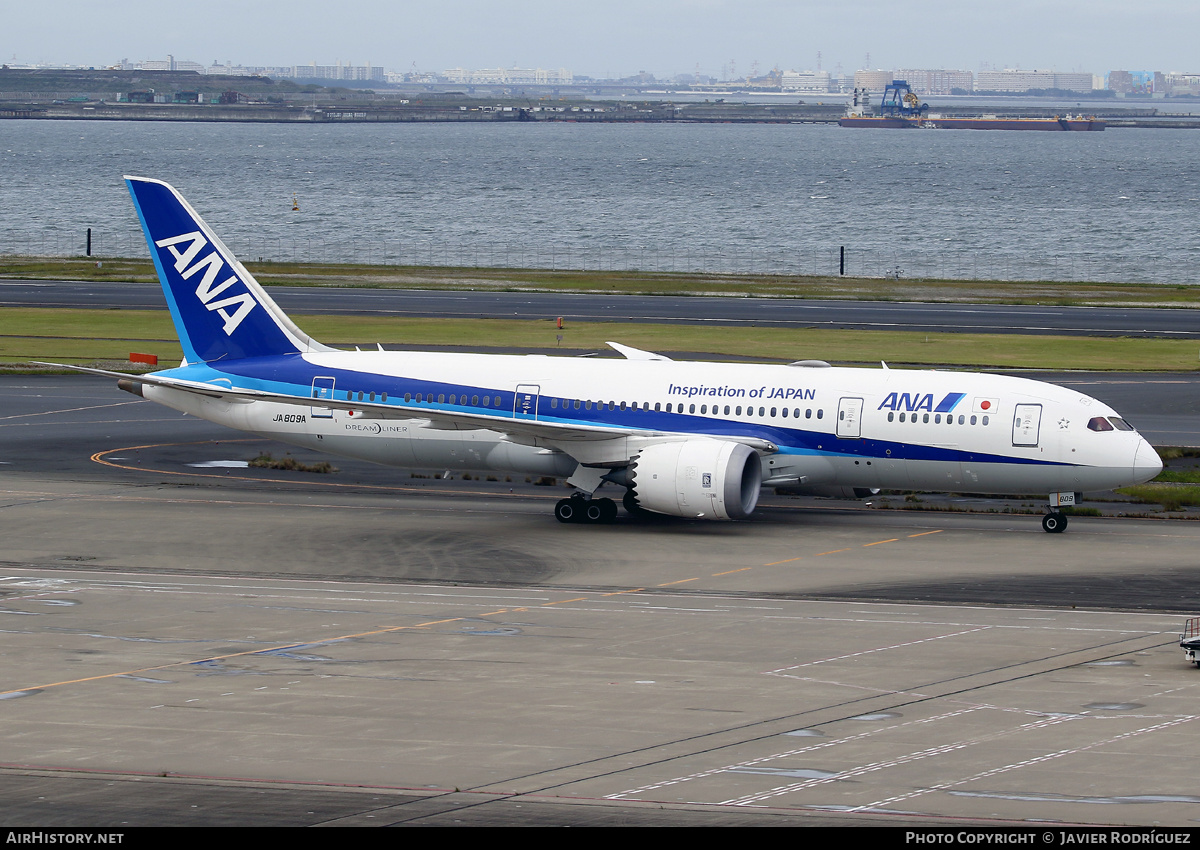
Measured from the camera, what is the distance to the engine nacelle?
147 ft

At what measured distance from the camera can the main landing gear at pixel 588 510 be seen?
4766cm

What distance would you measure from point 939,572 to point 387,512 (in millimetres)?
18339

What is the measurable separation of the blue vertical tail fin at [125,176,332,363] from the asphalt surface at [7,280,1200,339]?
43877mm

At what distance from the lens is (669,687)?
96.0ft

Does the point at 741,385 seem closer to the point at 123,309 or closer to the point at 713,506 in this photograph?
the point at 713,506

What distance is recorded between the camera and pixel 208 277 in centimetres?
5103

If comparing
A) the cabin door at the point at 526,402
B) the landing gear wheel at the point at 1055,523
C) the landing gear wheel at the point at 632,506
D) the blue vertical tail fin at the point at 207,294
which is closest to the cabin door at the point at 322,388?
the blue vertical tail fin at the point at 207,294

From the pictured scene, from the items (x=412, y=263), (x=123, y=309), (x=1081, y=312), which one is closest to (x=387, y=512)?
(x=123, y=309)

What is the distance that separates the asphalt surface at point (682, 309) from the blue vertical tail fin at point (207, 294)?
43.9 m

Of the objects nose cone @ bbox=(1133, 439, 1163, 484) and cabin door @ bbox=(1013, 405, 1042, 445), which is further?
cabin door @ bbox=(1013, 405, 1042, 445)

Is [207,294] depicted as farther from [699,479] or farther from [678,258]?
[678,258]

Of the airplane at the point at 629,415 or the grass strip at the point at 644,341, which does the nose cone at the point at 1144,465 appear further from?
the grass strip at the point at 644,341

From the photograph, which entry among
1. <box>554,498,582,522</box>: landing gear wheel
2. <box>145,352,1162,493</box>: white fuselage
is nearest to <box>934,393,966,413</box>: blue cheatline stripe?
<box>145,352,1162,493</box>: white fuselage

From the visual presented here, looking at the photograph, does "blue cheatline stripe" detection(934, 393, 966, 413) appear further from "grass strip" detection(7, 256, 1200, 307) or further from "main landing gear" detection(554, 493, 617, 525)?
"grass strip" detection(7, 256, 1200, 307)
